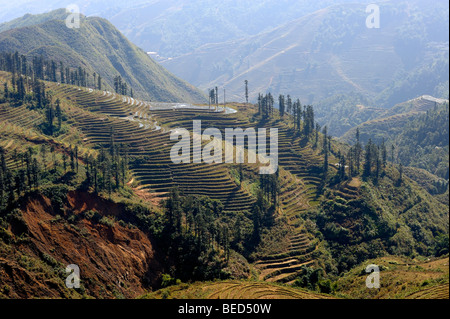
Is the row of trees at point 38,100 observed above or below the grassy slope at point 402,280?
above

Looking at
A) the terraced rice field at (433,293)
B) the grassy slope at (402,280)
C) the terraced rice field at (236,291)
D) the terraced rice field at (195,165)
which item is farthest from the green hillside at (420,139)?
the terraced rice field at (236,291)

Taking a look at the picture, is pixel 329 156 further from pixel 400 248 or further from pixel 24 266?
pixel 24 266

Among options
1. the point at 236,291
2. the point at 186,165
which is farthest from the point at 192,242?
the point at 186,165

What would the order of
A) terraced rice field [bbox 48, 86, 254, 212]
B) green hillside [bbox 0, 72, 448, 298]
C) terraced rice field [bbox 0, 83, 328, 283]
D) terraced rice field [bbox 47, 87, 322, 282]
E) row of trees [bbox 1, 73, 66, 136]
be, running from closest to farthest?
green hillside [bbox 0, 72, 448, 298] < terraced rice field [bbox 47, 87, 322, 282] < terraced rice field [bbox 0, 83, 328, 283] < terraced rice field [bbox 48, 86, 254, 212] < row of trees [bbox 1, 73, 66, 136]

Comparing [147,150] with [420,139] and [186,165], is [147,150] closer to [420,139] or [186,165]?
[186,165]

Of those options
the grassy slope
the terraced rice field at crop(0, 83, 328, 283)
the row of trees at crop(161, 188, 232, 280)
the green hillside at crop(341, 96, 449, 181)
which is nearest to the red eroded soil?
the row of trees at crop(161, 188, 232, 280)

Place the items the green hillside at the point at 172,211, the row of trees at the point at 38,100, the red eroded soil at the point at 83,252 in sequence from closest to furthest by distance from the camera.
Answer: the red eroded soil at the point at 83,252 → the green hillside at the point at 172,211 → the row of trees at the point at 38,100

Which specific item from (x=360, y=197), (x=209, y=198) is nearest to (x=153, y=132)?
(x=209, y=198)

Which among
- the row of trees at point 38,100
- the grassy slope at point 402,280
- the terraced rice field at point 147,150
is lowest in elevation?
the grassy slope at point 402,280

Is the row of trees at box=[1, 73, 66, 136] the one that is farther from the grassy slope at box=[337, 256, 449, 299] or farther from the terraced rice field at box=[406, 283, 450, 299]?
the terraced rice field at box=[406, 283, 450, 299]

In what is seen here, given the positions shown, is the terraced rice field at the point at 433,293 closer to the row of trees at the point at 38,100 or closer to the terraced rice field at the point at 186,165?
the terraced rice field at the point at 186,165

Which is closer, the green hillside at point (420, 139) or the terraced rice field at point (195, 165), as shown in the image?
the terraced rice field at point (195, 165)
